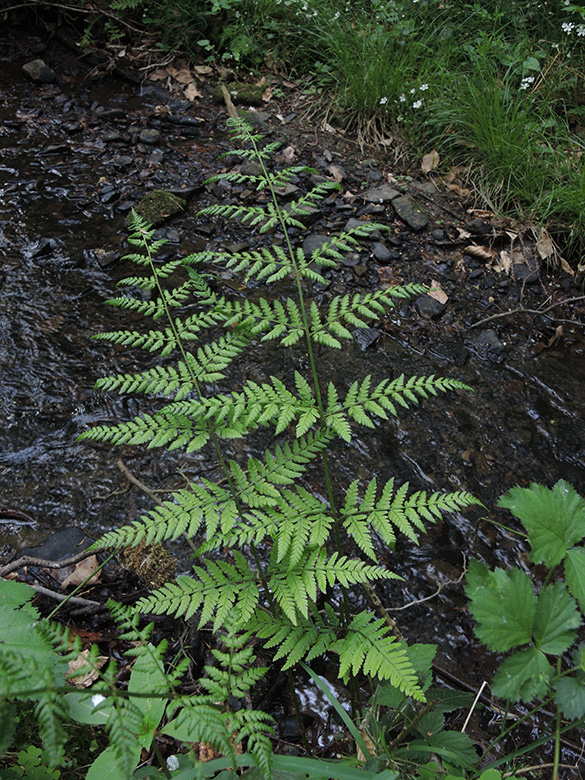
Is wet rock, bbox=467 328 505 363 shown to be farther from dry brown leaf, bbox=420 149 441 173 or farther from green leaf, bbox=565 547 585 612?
green leaf, bbox=565 547 585 612

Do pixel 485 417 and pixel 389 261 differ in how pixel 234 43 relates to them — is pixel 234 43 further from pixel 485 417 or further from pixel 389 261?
pixel 485 417

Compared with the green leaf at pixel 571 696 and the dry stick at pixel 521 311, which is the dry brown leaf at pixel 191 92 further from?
→ the green leaf at pixel 571 696

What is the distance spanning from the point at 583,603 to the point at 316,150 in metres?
4.89

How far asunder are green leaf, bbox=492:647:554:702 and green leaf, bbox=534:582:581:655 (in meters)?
0.04

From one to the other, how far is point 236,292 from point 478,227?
85.8 inches

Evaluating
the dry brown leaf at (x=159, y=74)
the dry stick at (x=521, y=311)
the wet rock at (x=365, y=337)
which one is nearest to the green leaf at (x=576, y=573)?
the wet rock at (x=365, y=337)

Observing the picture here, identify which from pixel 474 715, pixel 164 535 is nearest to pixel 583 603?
pixel 474 715

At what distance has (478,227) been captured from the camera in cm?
451

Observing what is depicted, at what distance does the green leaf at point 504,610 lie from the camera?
1.41 m

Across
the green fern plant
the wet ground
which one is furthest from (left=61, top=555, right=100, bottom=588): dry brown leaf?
the green fern plant

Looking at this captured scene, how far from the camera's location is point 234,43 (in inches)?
225

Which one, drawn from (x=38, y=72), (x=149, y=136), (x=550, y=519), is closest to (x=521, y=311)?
(x=550, y=519)

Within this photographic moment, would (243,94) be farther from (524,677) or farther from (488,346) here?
(524,677)

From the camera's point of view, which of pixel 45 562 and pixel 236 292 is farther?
pixel 236 292
